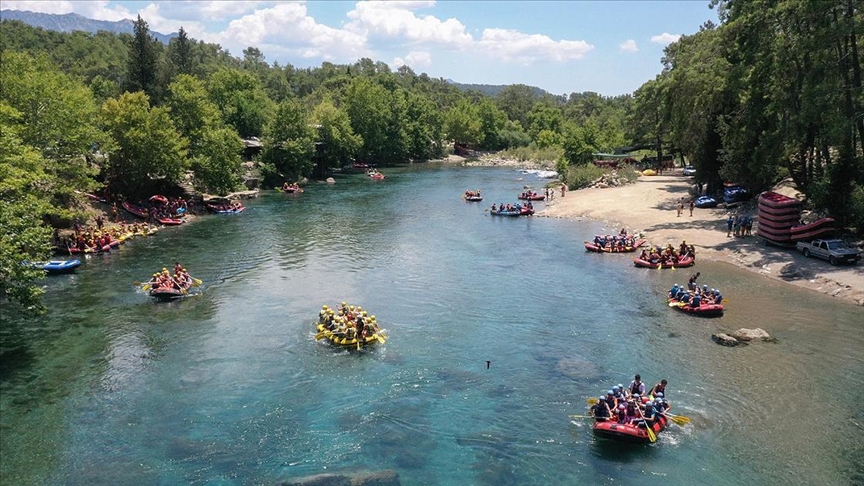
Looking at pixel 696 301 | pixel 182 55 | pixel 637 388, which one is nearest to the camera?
pixel 637 388

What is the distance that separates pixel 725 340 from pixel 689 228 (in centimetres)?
2583

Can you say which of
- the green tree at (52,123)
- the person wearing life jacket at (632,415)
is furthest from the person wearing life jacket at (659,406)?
the green tree at (52,123)

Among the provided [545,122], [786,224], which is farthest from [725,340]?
[545,122]

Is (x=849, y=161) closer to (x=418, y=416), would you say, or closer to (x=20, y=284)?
(x=418, y=416)

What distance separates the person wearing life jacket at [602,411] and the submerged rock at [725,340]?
10801mm

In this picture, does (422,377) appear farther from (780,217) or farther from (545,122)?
(545,122)

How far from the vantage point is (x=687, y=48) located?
74.8m

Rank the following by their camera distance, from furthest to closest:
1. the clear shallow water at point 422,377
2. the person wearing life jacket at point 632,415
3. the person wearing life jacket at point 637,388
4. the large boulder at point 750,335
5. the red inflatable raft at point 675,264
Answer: the red inflatable raft at point 675,264 < the large boulder at point 750,335 < the person wearing life jacket at point 637,388 < the person wearing life jacket at point 632,415 < the clear shallow water at point 422,377

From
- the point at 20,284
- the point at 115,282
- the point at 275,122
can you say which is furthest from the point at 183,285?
the point at 275,122

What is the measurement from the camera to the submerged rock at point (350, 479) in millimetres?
19641

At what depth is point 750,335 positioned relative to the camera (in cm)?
3089

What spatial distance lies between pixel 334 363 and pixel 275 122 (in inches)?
2762

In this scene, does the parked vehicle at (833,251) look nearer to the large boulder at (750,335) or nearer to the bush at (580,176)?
the large boulder at (750,335)

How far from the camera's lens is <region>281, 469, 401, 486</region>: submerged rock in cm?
1964
